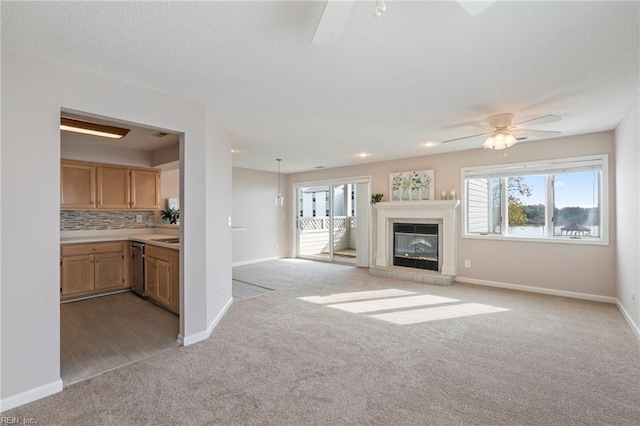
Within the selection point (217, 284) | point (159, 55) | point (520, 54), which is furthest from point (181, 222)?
point (520, 54)

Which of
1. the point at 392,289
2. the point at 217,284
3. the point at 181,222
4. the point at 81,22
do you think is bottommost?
the point at 392,289

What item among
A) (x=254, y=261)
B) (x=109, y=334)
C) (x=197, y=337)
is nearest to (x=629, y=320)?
(x=197, y=337)

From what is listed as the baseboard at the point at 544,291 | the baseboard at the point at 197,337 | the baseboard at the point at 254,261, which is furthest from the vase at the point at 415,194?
the baseboard at the point at 197,337

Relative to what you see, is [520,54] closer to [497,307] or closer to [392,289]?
[497,307]

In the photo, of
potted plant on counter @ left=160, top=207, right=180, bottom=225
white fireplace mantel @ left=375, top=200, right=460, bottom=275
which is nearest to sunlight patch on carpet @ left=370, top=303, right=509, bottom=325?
white fireplace mantel @ left=375, top=200, right=460, bottom=275

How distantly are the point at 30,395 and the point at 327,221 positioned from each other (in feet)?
22.3

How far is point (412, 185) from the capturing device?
621 cm

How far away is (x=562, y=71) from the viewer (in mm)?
2473

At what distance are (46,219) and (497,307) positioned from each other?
4912mm

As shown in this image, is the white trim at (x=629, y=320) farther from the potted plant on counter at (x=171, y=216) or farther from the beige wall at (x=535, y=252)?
the potted plant on counter at (x=171, y=216)

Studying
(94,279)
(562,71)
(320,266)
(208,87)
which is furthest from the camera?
(320,266)

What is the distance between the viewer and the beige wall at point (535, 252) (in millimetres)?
4348

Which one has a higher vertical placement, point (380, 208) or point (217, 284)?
point (380, 208)

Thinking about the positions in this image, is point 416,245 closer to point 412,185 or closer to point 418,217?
point 418,217
